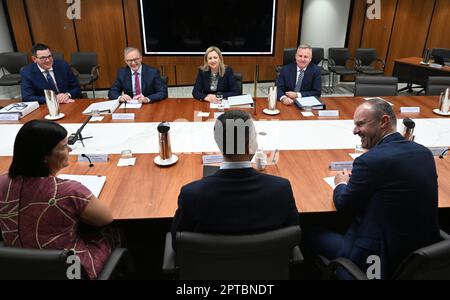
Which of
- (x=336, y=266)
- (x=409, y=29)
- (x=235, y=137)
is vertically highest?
(x=409, y=29)

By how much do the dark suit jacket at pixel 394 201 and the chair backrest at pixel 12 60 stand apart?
6124mm

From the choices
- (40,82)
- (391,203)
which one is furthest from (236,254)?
(40,82)

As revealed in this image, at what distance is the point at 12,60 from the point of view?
5.52m

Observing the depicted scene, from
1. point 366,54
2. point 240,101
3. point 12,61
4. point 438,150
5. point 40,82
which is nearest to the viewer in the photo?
point 438,150

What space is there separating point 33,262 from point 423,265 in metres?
1.41

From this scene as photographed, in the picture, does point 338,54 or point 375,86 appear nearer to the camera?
point 375,86

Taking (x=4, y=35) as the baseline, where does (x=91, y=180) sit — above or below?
below

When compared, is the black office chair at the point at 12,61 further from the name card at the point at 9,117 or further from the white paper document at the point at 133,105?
the white paper document at the point at 133,105

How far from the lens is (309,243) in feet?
5.83

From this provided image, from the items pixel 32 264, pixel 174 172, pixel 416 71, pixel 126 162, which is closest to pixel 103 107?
pixel 126 162

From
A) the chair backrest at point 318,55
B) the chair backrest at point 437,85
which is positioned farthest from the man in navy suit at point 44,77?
the chair backrest at point 318,55

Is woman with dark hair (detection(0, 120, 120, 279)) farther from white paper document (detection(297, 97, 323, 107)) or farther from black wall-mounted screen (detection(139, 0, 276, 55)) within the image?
black wall-mounted screen (detection(139, 0, 276, 55))

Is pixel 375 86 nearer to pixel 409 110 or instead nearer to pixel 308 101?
pixel 409 110

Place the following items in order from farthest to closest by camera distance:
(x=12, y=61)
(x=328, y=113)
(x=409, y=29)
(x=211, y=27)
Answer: (x=409, y=29)
(x=12, y=61)
(x=211, y=27)
(x=328, y=113)
